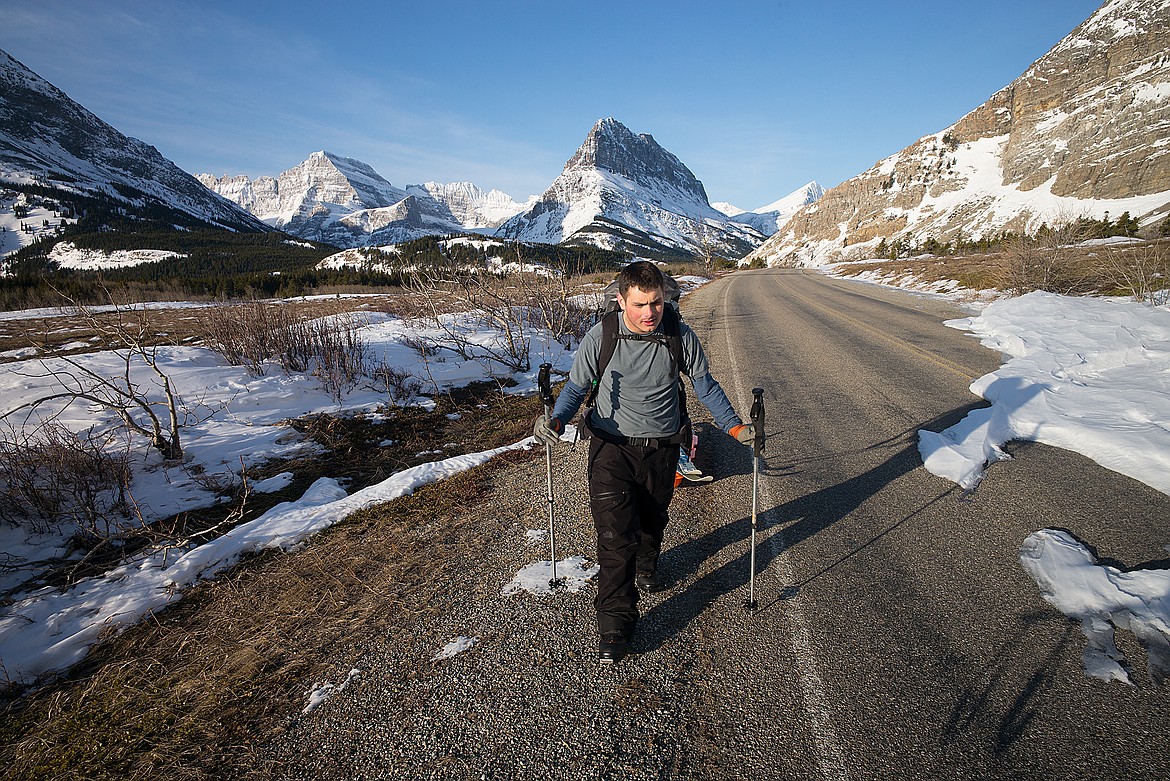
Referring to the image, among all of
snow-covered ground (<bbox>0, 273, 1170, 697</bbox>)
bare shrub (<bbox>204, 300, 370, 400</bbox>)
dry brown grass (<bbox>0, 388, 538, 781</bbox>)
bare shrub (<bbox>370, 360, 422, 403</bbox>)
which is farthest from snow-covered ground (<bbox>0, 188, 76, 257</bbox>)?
dry brown grass (<bbox>0, 388, 538, 781</bbox>)

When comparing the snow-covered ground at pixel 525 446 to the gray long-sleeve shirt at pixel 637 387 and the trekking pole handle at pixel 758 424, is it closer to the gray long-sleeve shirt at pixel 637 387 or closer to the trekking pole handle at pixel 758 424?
the gray long-sleeve shirt at pixel 637 387

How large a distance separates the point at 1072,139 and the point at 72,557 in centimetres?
10818

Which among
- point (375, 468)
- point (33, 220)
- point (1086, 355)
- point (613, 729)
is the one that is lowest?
point (375, 468)

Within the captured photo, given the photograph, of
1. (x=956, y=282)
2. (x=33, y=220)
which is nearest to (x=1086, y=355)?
(x=956, y=282)

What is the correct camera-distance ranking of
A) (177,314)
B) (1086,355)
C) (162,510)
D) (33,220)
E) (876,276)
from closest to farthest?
1. (162,510)
2. (1086,355)
3. (177,314)
4. (876,276)
5. (33,220)

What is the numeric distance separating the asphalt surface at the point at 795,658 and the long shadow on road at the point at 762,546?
2 centimetres

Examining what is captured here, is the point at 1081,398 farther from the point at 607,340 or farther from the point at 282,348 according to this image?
the point at 282,348

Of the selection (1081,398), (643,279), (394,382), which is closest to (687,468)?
(643,279)

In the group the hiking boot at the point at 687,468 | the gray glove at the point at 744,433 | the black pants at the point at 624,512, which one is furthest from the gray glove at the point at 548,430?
the hiking boot at the point at 687,468

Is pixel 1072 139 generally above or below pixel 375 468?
above

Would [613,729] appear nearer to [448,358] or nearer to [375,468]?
[375,468]

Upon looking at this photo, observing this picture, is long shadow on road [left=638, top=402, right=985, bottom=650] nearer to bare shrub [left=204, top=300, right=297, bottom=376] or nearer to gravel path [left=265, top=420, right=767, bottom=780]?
gravel path [left=265, top=420, right=767, bottom=780]

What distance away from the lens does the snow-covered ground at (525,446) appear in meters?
3.16

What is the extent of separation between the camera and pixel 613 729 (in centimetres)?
246
